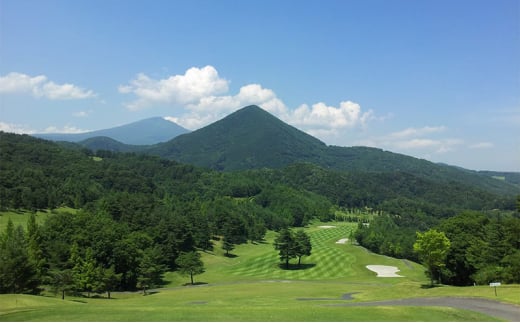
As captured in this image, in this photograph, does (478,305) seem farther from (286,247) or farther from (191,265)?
(286,247)

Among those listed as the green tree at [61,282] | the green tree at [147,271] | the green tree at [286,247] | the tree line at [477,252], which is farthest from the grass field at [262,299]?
the tree line at [477,252]

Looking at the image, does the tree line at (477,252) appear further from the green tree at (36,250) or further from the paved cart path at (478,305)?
the green tree at (36,250)

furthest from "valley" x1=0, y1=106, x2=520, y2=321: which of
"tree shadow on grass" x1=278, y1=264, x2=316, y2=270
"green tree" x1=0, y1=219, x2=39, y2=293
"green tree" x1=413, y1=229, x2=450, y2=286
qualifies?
"green tree" x1=413, y1=229, x2=450, y2=286

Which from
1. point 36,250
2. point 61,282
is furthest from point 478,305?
point 36,250

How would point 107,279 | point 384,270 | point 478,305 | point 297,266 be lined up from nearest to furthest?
point 478,305 → point 107,279 → point 384,270 → point 297,266

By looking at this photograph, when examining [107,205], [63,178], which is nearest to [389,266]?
[107,205]

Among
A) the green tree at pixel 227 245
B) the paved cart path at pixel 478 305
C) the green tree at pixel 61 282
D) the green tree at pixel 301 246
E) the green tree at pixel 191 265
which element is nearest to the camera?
the paved cart path at pixel 478 305
